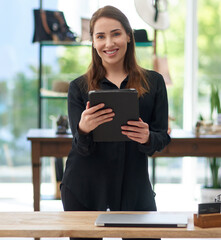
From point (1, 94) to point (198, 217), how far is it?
3.76 m

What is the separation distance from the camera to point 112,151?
1.92 metres

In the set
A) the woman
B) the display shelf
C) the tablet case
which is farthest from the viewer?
the display shelf

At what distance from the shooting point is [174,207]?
463 centimetres

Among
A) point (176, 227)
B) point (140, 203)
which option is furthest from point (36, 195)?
point (176, 227)

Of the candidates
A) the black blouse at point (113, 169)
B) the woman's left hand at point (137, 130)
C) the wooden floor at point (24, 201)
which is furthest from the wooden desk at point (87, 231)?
the wooden floor at point (24, 201)

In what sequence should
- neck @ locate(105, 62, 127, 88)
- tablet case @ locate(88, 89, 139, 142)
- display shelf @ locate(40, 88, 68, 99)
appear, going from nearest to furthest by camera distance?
tablet case @ locate(88, 89, 139, 142)
neck @ locate(105, 62, 127, 88)
display shelf @ locate(40, 88, 68, 99)

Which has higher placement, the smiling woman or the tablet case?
the smiling woman

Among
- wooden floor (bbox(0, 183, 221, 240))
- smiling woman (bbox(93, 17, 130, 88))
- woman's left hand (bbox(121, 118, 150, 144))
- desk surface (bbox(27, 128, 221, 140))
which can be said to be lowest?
wooden floor (bbox(0, 183, 221, 240))

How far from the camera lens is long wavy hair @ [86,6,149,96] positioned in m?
1.96

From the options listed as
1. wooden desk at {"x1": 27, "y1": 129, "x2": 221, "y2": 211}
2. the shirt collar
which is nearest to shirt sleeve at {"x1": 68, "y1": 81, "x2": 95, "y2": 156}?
the shirt collar

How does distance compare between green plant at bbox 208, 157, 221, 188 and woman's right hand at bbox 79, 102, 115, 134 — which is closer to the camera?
woman's right hand at bbox 79, 102, 115, 134

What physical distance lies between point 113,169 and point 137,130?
0.67ft

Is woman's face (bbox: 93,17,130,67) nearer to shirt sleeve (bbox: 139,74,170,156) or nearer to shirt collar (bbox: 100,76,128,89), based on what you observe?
shirt collar (bbox: 100,76,128,89)

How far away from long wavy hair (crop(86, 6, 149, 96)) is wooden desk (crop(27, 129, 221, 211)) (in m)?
1.61
